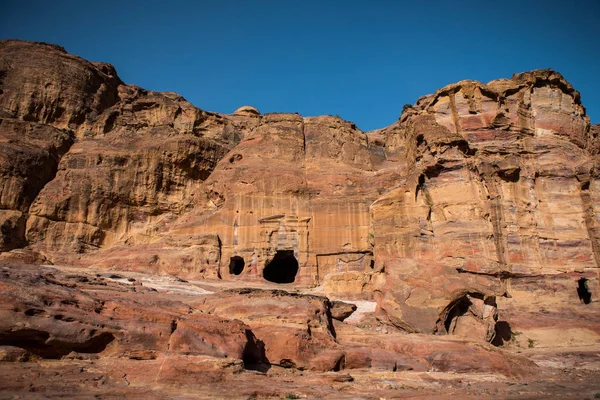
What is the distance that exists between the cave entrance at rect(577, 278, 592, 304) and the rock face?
0.66ft

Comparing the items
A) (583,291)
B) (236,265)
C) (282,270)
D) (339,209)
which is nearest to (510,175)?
(583,291)

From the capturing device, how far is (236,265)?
119 feet

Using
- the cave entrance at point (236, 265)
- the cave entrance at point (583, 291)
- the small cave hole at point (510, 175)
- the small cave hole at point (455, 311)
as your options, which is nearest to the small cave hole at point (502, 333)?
the small cave hole at point (455, 311)

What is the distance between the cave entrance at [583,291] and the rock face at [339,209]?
20cm

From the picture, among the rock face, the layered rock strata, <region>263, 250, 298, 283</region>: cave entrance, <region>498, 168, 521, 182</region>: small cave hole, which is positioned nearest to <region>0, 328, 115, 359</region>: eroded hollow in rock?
the rock face

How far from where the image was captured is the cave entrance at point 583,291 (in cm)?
2966

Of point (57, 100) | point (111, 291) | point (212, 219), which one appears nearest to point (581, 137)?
point (212, 219)

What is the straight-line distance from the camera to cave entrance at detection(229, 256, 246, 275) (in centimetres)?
3472

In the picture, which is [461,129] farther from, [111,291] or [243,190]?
[111,291]

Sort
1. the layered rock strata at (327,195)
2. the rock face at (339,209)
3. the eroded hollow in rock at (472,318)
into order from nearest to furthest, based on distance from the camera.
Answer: the rock face at (339,209)
the eroded hollow in rock at (472,318)
the layered rock strata at (327,195)

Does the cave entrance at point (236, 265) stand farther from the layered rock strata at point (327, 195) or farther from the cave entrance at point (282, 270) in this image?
the cave entrance at point (282, 270)

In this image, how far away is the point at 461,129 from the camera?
3541 cm

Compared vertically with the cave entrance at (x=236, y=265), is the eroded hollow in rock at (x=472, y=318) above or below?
below

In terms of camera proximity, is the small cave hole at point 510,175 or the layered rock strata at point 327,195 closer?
the layered rock strata at point 327,195
